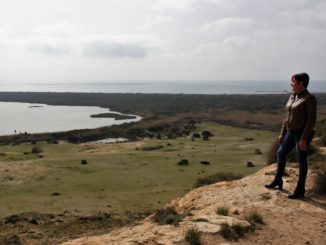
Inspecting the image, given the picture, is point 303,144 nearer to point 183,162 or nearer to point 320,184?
point 320,184

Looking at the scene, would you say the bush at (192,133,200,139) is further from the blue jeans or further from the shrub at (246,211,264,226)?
the shrub at (246,211,264,226)

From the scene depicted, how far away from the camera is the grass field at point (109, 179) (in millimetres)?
20609

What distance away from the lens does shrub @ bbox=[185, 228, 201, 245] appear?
613 centimetres

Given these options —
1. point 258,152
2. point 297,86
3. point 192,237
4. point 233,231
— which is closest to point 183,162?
point 258,152

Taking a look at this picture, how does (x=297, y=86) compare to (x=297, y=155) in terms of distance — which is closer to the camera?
(x=297, y=86)

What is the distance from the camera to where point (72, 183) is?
27.7 metres

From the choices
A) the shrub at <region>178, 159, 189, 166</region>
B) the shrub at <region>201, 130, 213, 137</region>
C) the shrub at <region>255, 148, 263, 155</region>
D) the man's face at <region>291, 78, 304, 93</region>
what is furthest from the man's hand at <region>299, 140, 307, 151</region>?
the shrub at <region>201, 130, 213, 137</region>

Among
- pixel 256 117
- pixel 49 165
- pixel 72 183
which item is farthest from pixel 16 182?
pixel 256 117

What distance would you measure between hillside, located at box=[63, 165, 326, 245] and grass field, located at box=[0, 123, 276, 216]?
415 inches

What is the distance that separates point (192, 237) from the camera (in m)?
6.20

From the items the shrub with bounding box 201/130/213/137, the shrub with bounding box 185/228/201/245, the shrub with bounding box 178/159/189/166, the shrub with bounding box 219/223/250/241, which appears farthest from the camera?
the shrub with bounding box 201/130/213/137

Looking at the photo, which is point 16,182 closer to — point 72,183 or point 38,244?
point 72,183

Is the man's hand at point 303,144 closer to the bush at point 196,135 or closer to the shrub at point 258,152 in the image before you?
the shrub at point 258,152

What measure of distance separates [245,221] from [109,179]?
23.1 m
